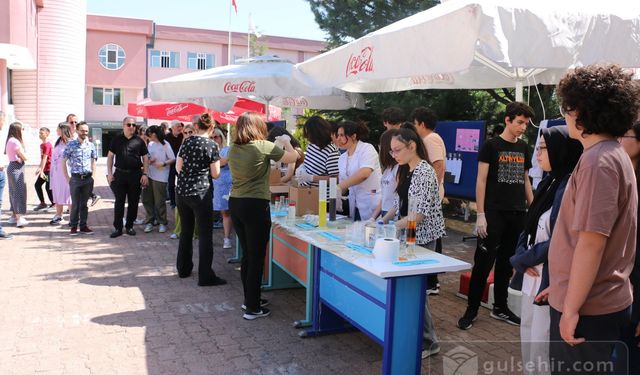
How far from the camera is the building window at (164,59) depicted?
3669 cm

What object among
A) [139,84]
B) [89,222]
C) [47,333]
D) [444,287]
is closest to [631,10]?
[444,287]

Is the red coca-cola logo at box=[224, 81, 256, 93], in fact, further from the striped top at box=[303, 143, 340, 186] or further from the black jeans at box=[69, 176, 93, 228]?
the black jeans at box=[69, 176, 93, 228]

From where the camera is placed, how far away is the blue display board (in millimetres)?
7223

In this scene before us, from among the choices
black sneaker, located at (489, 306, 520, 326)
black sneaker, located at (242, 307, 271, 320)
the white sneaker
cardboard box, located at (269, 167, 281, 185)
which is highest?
cardboard box, located at (269, 167, 281, 185)

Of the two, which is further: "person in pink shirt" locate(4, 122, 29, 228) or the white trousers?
"person in pink shirt" locate(4, 122, 29, 228)

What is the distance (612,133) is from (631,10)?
2362mm

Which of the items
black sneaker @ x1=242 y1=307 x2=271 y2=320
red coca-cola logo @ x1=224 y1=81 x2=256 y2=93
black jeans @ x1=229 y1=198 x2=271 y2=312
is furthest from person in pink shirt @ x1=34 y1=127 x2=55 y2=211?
black sneaker @ x1=242 y1=307 x2=271 y2=320

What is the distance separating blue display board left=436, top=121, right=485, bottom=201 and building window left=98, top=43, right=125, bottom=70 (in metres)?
31.3

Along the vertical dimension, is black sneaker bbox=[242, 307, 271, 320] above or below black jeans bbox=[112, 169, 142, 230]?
below

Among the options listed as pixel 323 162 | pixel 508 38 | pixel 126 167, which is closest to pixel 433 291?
pixel 323 162

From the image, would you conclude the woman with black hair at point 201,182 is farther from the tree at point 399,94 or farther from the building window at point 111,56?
the building window at point 111,56

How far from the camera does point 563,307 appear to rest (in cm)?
201

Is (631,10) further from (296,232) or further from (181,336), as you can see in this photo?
(181,336)

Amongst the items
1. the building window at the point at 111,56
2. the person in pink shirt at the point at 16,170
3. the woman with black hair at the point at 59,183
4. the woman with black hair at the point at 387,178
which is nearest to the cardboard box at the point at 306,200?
the woman with black hair at the point at 387,178
